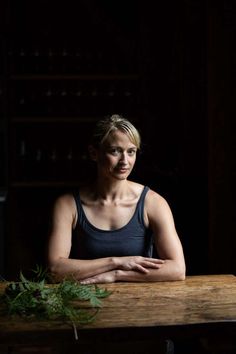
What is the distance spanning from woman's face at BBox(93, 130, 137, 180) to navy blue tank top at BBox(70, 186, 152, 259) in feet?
0.57

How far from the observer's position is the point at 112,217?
238cm

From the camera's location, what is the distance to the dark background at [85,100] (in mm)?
4320

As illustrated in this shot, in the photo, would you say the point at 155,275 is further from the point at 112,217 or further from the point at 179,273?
the point at 112,217

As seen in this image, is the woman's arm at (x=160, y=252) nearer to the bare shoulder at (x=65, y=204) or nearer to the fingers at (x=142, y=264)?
the fingers at (x=142, y=264)

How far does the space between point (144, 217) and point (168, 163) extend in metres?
2.53

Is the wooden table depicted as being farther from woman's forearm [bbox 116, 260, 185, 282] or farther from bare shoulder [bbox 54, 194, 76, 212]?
bare shoulder [bbox 54, 194, 76, 212]

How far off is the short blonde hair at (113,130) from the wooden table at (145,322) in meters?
0.68

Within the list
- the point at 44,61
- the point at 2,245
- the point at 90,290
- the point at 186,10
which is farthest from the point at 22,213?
the point at 90,290

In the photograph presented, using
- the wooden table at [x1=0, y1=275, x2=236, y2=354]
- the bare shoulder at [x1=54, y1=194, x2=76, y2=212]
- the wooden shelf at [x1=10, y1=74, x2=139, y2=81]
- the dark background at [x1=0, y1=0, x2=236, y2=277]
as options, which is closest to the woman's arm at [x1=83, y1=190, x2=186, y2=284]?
the wooden table at [x1=0, y1=275, x2=236, y2=354]

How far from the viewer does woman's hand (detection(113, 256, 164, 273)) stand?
2.15 m

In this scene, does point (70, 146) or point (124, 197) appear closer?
point (124, 197)

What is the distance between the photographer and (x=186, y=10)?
4230mm

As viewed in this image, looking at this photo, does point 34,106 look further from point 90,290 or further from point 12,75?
point 90,290

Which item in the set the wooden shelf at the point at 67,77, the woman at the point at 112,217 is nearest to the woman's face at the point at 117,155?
the woman at the point at 112,217
